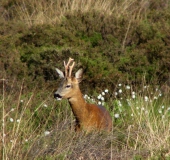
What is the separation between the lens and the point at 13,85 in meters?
12.0

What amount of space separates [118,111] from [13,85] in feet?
7.51

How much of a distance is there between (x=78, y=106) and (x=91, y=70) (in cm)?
367

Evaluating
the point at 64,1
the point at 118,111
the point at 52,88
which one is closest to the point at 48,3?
the point at 64,1

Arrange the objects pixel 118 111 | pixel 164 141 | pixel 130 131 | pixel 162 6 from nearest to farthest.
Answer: pixel 164 141 → pixel 130 131 → pixel 118 111 → pixel 162 6

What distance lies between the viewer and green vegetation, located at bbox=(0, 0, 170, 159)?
8.03 metres

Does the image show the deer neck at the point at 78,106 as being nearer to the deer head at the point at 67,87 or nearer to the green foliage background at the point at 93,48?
the deer head at the point at 67,87

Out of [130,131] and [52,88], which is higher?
[130,131]

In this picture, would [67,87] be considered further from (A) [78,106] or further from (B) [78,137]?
(B) [78,137]

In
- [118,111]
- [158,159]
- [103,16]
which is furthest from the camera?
[103,16]

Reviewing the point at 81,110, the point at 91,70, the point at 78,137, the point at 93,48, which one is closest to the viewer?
the point at 78,137

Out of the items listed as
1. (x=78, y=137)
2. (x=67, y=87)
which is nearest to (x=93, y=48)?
(x=67, y=87)

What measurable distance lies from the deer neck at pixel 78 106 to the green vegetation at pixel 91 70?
12 cm

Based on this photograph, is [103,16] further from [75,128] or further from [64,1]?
[75,128]

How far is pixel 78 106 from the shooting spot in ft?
31.4
